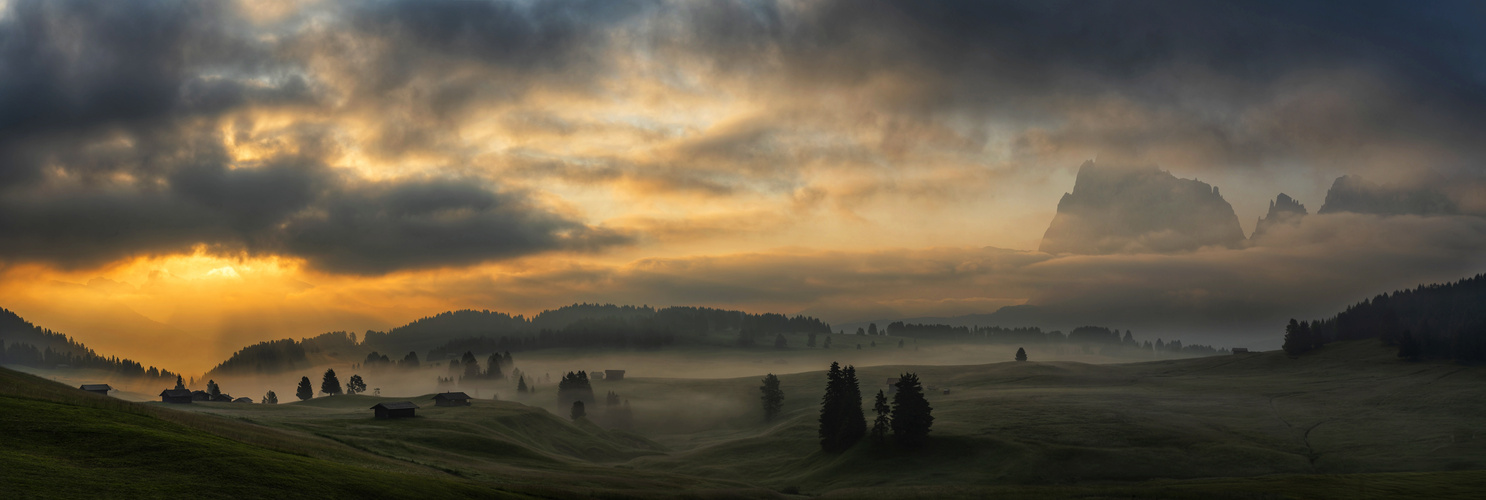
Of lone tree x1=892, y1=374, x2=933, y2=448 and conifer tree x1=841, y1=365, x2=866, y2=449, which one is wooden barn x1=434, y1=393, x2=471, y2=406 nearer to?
conifer tree x1=841, y1=365, x2=866, y2=449

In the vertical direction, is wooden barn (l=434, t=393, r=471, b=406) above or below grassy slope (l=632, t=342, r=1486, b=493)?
above

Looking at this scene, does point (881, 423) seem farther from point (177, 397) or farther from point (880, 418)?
point (177, 397)

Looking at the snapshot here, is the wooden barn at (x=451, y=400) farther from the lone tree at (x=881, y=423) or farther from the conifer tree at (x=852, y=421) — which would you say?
the lone tree at (x=881, y=423)

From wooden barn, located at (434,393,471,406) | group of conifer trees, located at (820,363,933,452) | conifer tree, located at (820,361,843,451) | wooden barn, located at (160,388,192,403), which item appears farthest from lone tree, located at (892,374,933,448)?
wooden barn, located at (160,388,192,403)

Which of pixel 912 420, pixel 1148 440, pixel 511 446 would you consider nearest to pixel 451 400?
pixel 511 446

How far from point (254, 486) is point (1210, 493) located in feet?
246

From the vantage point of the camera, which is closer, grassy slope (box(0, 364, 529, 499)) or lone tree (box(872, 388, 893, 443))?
grassy slope (box(0, 364, 529, 499))

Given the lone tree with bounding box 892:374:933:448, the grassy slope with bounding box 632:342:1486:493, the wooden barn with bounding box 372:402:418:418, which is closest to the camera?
the grassy slope with bounding box 632:342:1486:493

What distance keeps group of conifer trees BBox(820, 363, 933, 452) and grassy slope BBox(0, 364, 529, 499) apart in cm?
7438

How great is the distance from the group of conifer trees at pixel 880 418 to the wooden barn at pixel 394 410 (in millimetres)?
63286

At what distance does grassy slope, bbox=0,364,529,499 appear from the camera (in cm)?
3206

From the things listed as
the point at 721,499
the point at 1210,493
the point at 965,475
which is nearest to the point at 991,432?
the point at 965,475

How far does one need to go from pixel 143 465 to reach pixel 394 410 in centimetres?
9100

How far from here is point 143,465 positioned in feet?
119
